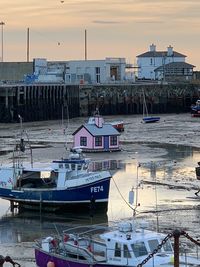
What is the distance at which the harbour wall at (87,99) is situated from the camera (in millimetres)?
73375

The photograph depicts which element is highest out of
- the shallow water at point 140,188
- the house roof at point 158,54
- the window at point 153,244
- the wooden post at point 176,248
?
the house roof at point 158,54

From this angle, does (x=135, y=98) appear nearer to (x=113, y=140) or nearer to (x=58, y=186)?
(x=113, y=140)

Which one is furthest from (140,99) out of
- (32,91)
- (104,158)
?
(104,158)

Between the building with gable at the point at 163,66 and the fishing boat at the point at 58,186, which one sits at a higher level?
the building with gable at the point at 163,66

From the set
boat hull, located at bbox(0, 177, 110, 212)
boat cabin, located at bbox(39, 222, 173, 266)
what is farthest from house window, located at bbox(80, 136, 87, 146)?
boat cabin, located at bbox(39, 222, 173, 266)

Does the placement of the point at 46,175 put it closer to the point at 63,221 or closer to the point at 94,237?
the point at 63,221

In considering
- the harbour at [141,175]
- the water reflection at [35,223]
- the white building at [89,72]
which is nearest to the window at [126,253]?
the harbour at [141,175]

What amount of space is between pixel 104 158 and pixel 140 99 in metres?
45.4

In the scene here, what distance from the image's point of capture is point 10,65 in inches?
4609

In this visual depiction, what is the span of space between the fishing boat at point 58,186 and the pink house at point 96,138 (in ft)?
52.6

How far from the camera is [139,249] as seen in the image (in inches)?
673

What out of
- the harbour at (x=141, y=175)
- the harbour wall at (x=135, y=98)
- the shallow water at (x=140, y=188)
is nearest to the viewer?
the shallow water at (x=140, y=188)

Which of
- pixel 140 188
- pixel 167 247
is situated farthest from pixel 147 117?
pixel 167 247

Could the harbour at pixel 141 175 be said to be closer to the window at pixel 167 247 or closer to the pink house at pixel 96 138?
the pink house at pixel 96 138
